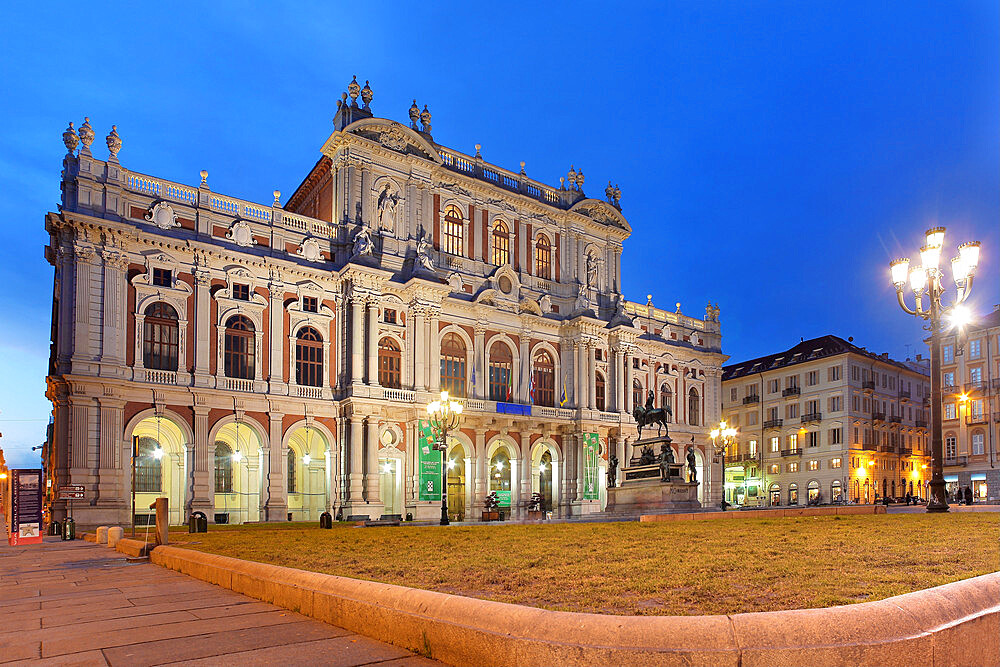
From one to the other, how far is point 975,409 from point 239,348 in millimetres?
52046

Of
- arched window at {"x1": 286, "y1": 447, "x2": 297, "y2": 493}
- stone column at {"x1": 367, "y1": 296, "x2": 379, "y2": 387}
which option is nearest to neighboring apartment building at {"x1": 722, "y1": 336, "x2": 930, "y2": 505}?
stone column at {"x1": 367, "y1": 296, "x2": 379, "y2": 387}

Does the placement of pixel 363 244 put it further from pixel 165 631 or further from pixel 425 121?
pixel 165 631

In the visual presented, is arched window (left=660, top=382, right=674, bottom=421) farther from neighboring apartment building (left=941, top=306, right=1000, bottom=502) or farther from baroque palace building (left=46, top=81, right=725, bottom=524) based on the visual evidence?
neighboring apartment building (left=941, top=306, right=1000, bottom=502)

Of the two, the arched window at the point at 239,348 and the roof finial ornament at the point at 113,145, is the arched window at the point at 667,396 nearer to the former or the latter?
the arched window at the point at 239,348

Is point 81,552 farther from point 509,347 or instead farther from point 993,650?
point 509,347

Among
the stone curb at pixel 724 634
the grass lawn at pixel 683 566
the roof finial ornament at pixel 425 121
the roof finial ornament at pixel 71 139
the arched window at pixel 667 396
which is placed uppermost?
the roof finial ornament at pixel 425 121

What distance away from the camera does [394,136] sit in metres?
41.5

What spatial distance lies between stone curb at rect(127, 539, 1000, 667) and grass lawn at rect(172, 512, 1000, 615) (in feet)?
2.11

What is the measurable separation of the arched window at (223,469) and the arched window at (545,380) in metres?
19.1

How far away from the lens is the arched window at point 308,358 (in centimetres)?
3716

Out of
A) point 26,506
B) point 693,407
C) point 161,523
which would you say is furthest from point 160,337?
point 693,407

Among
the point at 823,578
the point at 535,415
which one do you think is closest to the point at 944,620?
the point at 823,578

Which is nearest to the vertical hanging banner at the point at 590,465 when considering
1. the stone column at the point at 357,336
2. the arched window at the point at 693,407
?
the arched window at the point at 693,407

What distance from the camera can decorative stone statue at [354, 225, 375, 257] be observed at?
3819cm
